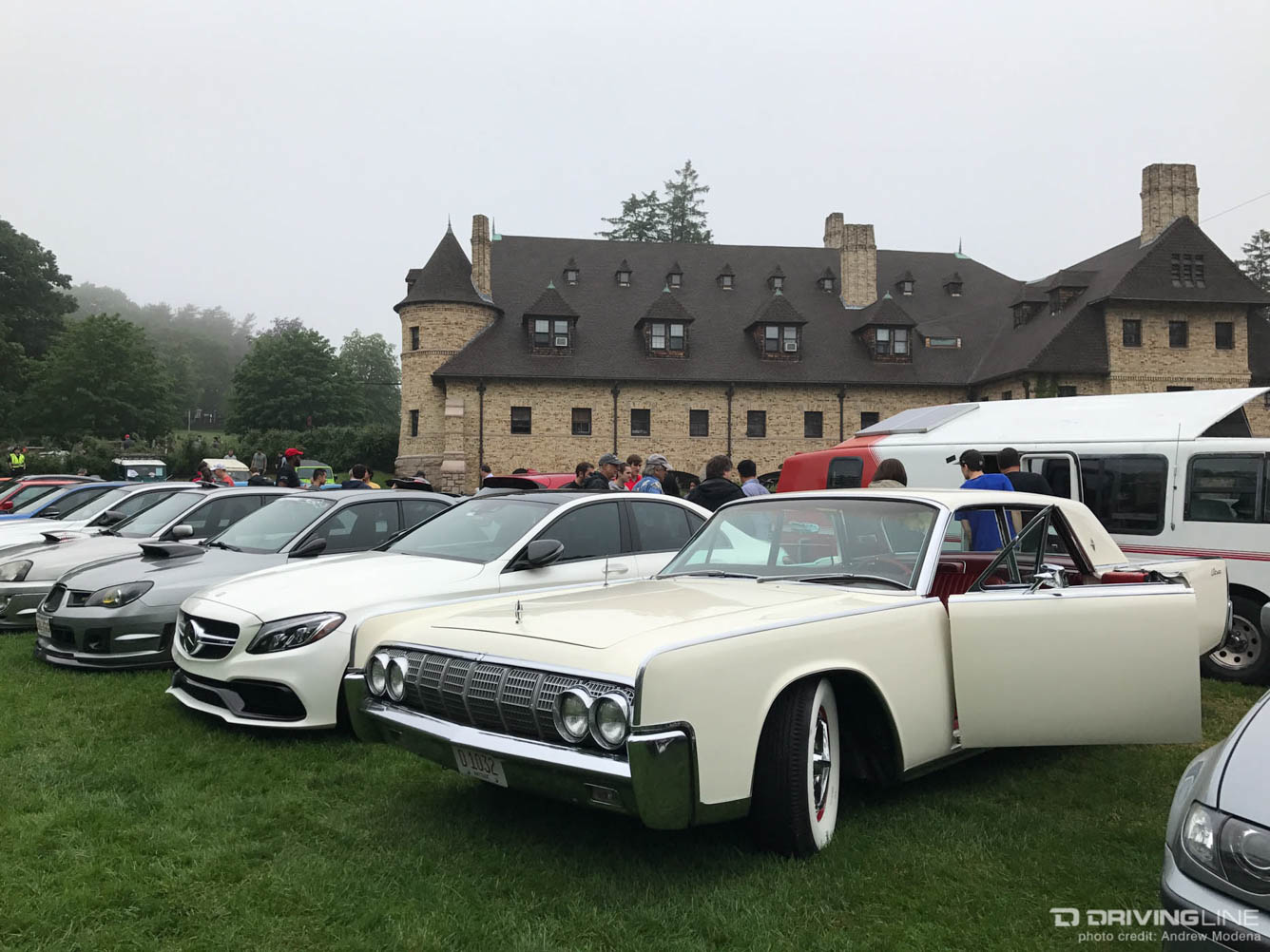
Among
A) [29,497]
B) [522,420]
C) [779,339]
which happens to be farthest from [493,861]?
[779,339]

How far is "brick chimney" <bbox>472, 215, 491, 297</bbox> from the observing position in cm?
4028

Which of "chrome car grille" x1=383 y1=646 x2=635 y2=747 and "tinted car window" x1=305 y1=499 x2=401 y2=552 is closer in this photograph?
"chrome car grille" x1=383 y1=646 x2=635 y2=747

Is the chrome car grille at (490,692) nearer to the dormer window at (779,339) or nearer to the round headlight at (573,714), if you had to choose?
the round headlight at (573,714)

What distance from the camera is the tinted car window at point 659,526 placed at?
7.27 m

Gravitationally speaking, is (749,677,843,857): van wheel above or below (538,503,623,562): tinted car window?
below

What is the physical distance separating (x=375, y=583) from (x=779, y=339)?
36.0m

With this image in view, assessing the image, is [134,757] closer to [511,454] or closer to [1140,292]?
[511,454]

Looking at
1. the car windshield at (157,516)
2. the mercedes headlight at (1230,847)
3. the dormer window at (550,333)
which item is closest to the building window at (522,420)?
the dormer window at (550,333)

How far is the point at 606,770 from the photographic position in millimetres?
3205

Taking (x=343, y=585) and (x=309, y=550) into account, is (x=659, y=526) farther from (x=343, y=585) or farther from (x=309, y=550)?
(x=309, y=550)

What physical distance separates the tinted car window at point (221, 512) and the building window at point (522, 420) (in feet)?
94.4

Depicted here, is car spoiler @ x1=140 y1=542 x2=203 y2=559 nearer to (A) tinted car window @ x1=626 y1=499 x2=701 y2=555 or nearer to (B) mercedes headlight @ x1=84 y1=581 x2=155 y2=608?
(B) mercedes headlight @ x1=84 y1=581 x2=155 y2=608

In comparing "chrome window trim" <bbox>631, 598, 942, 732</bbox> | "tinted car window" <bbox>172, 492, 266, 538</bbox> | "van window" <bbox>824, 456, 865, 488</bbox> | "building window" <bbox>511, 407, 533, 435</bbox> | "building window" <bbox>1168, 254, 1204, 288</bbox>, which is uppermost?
"building window" <bbox>1168, 254, 1204, 288</bbox>

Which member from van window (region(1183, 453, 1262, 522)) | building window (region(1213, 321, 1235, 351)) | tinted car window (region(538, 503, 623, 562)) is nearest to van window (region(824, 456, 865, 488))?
van window (region(1183, 453, 1262, 522))
